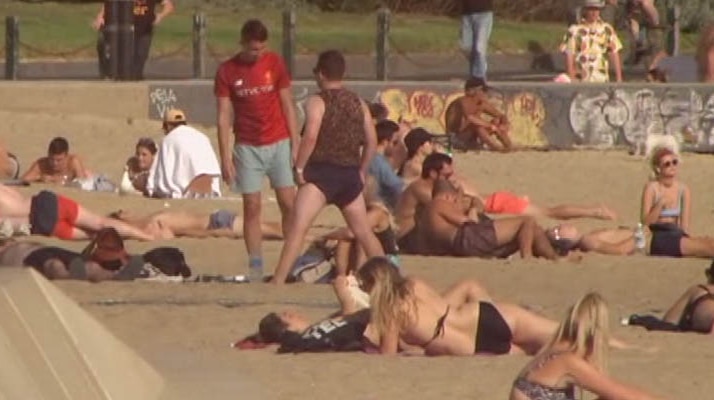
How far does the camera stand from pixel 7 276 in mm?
5145

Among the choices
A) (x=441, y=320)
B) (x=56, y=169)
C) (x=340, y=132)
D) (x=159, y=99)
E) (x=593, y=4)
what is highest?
(x=340, y=132)

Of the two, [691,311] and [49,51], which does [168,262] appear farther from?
[49,51]

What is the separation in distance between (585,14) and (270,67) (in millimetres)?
12012

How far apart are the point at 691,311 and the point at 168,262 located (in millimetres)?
3677

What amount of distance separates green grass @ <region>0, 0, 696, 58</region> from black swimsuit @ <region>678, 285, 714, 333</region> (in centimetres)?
1873

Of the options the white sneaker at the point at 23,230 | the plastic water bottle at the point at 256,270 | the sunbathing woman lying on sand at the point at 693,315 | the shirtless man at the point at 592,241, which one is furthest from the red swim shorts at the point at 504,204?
the sunbathing woman lying on sand at the point at 693,315

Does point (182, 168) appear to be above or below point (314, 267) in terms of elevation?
below

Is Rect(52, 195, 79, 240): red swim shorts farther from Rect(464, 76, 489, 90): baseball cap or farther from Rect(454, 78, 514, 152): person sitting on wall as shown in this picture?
Rect(464, 76, 489, 90): baseball cap

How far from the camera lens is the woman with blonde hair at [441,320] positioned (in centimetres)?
1084

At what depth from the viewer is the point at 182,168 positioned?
18.8 m

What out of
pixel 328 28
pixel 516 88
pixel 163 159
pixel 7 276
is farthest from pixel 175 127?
pixel 328 28

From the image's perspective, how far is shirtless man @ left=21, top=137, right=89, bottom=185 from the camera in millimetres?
19688

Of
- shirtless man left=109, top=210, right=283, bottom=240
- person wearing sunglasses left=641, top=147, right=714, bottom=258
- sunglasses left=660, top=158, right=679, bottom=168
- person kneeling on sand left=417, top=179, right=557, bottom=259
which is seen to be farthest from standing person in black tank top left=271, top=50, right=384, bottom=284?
sunglasses left=660, top=158, right=679, bottom=168

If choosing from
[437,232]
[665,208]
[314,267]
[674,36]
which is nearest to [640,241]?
[665,208]
